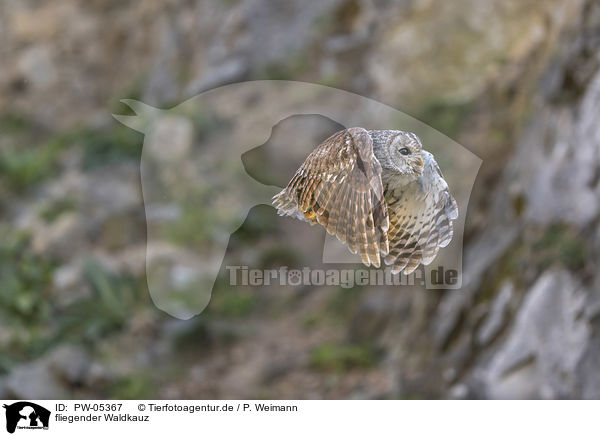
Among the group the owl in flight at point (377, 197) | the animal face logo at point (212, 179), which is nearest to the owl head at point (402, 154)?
the owl in flight at point (377, 197)

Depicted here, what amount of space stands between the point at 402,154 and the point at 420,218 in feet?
0.23

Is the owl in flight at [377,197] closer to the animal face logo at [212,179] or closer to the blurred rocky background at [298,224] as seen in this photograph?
the animal face logo at [212,179]

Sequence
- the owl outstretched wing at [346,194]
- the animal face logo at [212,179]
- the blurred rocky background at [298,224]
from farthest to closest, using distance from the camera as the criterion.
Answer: the blurred rocky background at [298,224], the animal face logo at [212,179], the owl outstretched wing at [346,194]

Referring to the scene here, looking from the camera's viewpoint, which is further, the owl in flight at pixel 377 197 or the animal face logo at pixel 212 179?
the animal face logo at pixel 212 179

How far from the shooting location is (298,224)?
2051mm
